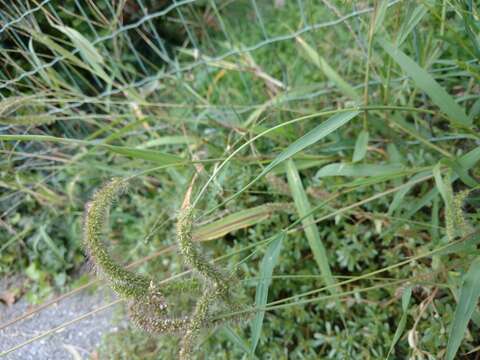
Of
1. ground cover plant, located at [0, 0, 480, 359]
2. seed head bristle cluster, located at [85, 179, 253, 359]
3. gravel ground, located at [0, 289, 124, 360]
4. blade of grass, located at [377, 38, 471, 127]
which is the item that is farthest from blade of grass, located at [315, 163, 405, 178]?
gravel ground, located at [0, 289, 124, 360]

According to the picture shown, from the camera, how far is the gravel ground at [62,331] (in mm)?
1528

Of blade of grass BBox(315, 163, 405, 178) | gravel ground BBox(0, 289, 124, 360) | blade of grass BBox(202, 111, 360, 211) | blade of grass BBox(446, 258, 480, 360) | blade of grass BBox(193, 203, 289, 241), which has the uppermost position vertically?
blade of grass BBox(202, 111, 360, 211)

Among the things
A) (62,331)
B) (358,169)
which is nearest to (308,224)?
(358,169)

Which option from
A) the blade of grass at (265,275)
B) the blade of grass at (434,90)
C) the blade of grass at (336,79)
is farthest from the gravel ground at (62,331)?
the blade of grass at (434,90)

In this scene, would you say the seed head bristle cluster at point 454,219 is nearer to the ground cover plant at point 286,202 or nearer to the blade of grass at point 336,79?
the ground cover plant at point 286,202

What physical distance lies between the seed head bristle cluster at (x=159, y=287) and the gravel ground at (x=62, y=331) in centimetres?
68

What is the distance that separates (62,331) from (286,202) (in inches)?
31.8

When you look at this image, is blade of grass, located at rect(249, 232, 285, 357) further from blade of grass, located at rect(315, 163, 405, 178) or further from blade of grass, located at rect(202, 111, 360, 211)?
blade of grass, located at rect(315, 163, 405, 178)

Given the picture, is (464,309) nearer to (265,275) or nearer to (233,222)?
(265,275)

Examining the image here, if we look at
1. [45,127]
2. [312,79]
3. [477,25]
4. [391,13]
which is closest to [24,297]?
[45,127]

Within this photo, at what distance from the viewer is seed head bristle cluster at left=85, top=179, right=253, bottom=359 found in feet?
2.80

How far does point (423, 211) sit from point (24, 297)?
1375 mm

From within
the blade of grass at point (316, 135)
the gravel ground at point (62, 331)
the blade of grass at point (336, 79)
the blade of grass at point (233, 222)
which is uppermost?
the blade of grass at point (316, 135)

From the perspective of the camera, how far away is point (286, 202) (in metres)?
1.45
